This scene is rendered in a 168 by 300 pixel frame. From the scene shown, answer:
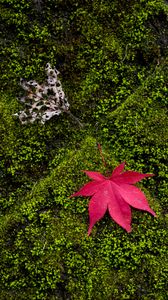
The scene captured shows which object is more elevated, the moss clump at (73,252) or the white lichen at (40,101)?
the white lichen at (40,101)

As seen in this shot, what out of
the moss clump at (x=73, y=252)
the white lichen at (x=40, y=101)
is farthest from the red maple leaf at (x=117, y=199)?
the white lichen at (x=40, y=101)

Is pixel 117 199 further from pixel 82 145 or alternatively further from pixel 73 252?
pixel 82 145

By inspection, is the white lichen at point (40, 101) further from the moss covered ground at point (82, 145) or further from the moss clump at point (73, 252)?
the moss clump at point (73, 252)

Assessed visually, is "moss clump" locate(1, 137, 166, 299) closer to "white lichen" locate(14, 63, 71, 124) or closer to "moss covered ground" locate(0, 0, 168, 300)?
"moss covered ground" locate(0, 0, 168, 300)

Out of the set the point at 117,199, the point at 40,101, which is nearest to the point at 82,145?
the point at 40,101

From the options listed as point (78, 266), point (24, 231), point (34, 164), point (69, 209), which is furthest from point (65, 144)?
point (78, 266)

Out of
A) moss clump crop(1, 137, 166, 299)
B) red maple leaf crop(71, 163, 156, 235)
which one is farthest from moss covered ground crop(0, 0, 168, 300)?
red maple leaf crop(71, 163, 156, 235)
